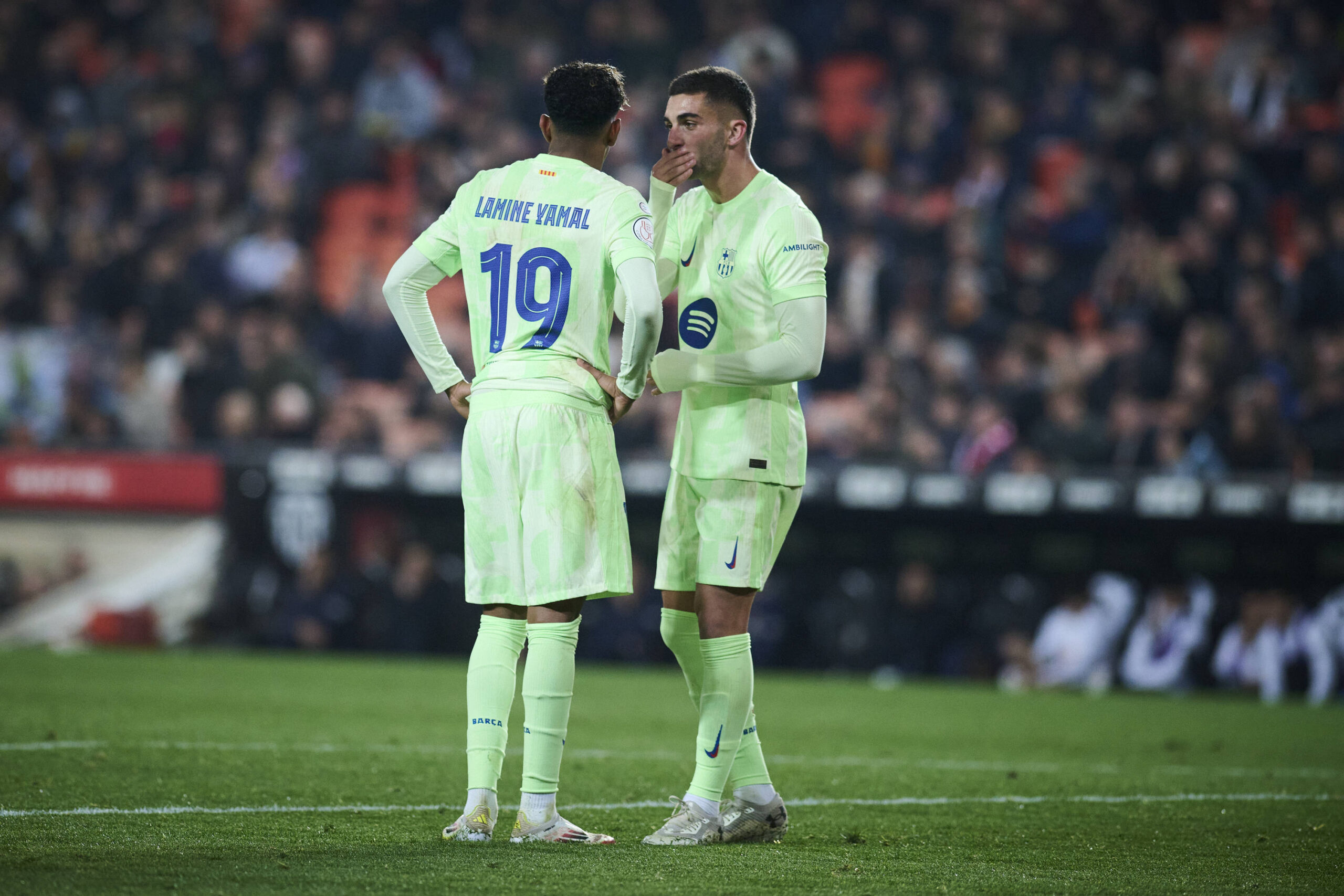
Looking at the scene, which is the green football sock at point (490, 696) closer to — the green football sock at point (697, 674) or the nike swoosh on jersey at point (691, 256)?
the green football sock at point (697, 674)

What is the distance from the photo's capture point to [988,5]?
1585 centimetres

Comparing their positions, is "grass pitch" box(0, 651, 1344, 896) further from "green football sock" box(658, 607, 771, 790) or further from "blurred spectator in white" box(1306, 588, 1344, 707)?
"blurred spectator in white" box(1306, 588, 1344, 707)

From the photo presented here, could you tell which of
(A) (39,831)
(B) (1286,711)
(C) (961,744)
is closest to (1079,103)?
(B) (1286,711)

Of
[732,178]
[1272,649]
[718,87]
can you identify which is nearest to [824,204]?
[1272,649]

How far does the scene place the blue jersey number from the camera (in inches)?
176

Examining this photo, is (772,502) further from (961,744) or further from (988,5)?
(988,5)

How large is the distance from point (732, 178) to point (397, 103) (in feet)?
42.1

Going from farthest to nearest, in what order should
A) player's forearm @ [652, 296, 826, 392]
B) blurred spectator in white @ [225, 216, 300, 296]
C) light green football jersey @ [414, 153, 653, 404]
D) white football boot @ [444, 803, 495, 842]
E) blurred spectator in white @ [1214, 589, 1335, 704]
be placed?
blurred spectator in white @ [225, 216, 300, 296]
blurred spectator in white @ [1214, 589, 1335, 704]
player's forearm @ [652, 296, 826, 392]
light green football jersey @ [414, 153, 653, 404]
white football boot @ [444, 803, 495, 842]

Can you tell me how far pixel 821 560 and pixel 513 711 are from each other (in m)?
4.04

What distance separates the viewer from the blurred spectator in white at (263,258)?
15914 mm

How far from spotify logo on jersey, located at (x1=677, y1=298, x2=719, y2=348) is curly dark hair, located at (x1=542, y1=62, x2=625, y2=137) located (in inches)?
26.2

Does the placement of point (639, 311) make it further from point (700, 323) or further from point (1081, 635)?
point (1081, 635)

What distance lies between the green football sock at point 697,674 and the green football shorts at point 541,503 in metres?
0.44

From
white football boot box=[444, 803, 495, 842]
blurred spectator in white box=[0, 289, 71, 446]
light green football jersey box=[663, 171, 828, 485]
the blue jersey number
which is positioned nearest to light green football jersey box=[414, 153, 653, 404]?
the blue jersey number
